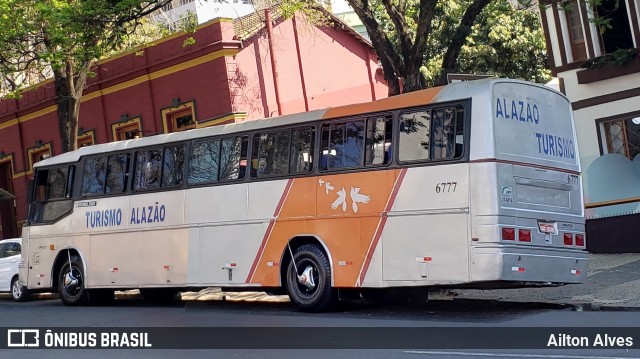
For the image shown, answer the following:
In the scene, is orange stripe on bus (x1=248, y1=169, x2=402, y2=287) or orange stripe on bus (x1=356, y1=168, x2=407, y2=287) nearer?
orange stripe on bus (x1=356, y1=168, x2=407, y2=287)

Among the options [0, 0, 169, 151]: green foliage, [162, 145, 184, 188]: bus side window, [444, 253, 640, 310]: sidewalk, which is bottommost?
[444, 253, 640, 310]: sidewalk

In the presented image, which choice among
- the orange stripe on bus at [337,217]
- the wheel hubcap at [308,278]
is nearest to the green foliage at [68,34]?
the orange stripe on bus at [337,217]

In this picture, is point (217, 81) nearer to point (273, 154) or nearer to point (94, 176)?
point (94, 176)

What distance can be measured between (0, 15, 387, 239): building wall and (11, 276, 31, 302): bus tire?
7.73 metres

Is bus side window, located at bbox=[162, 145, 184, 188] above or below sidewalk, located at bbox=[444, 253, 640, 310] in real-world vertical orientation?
above

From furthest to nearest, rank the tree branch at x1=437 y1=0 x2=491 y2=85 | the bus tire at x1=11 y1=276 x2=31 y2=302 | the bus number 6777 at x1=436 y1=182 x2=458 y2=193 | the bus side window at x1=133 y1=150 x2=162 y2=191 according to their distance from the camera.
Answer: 1. the bus tire at x1=11 y1=276 x2=31 y2=302
2. the bus side window at x1=133 y1=150 x2=162 y2=191
3. the tree branch at x1=437 y1=0 x2=491 y2=85
4. the bus number 6777 at x1=436 y1=182 x2=458 y2=193

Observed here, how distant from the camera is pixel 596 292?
14.9 m

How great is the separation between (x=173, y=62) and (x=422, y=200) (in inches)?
662

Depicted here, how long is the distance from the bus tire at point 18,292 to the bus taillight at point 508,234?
43.8 feet

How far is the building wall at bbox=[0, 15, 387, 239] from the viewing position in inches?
1069

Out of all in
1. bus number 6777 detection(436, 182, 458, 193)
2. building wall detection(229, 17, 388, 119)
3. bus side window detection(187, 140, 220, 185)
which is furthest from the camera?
Answer: building wall detection(229, 17, 388, 119)

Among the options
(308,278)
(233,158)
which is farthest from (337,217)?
(233,158)

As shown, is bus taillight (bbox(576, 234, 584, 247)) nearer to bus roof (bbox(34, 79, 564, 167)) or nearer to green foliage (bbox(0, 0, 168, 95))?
bus roof (bbox(34, 79, 564, 167))

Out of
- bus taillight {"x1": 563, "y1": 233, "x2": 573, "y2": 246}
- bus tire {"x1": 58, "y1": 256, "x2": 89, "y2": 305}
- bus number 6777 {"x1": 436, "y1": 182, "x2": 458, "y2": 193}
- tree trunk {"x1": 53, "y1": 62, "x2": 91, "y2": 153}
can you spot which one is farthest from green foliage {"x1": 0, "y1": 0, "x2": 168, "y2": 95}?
bus taillight {"x1": 563, "y1": 233, "x2": 573, "y2": 246}
